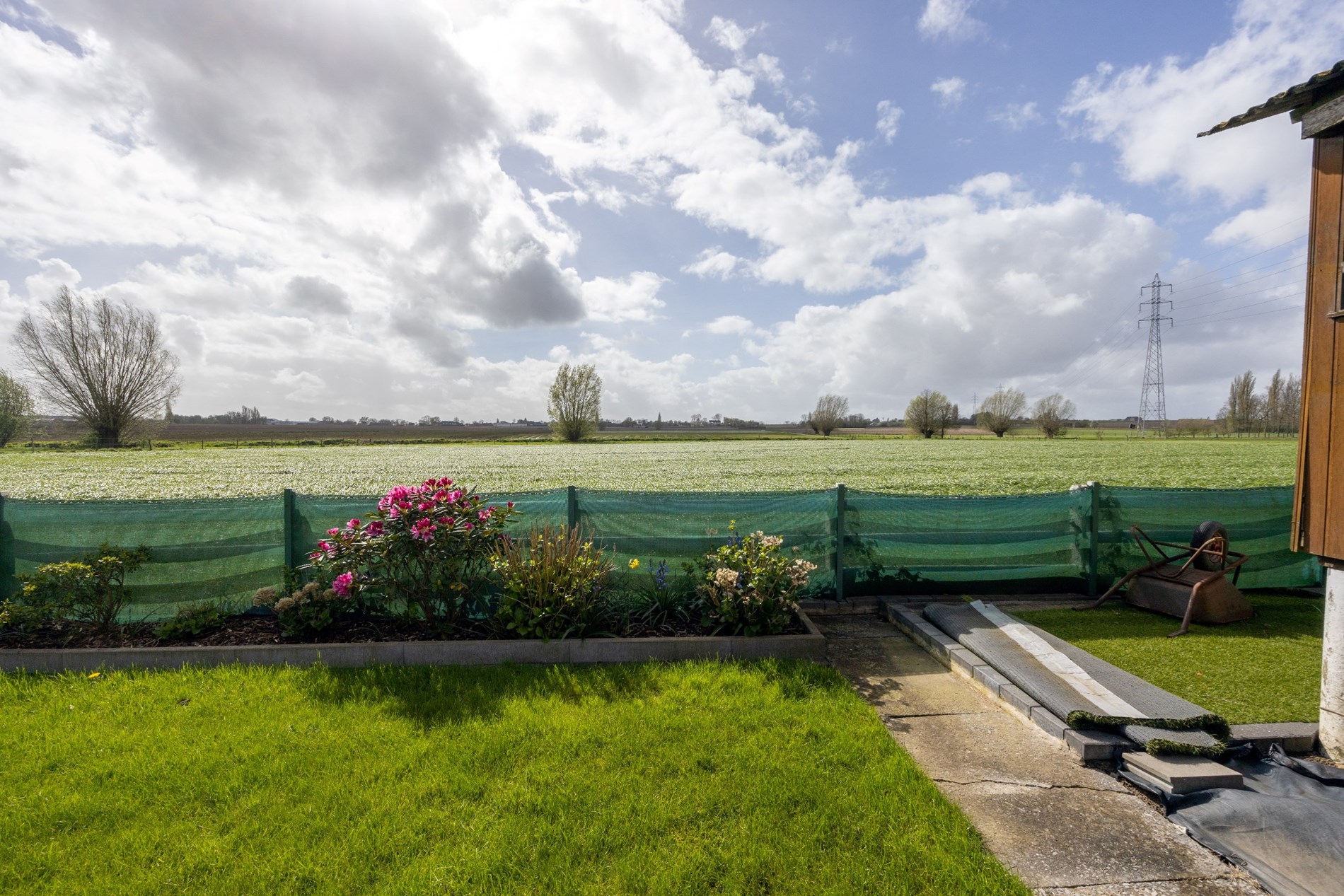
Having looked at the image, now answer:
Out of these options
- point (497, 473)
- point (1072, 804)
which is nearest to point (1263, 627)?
point (1072, 804)

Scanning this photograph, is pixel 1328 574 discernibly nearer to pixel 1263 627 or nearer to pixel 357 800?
pixel 1263 627

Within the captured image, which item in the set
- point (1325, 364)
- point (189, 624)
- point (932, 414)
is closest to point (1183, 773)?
point (1325, 364)

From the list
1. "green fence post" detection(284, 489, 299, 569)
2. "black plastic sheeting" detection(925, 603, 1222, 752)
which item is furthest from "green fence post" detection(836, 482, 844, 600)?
"green fence post" detection(284, 489, 299, 569)

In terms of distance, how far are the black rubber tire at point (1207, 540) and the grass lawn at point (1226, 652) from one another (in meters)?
0.62

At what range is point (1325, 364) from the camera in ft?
13.0

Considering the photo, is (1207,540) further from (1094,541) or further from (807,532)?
(807,532)

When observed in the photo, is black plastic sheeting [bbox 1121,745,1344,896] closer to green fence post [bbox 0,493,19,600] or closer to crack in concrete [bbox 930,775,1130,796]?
crack in concrete [bbox 930,775,1130,796]

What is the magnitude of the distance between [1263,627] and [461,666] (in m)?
7.99

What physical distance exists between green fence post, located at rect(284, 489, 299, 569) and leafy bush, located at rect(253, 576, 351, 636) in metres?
0.69

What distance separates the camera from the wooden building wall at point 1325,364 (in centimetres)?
389

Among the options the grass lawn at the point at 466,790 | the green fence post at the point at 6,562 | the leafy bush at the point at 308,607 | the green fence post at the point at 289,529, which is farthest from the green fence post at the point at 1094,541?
the green fence post at the point at 6,562

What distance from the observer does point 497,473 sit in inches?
1113

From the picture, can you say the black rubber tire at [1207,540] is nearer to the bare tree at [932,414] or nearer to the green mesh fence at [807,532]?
the green mesh fence at [807,532]

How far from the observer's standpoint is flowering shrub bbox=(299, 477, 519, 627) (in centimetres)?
529
